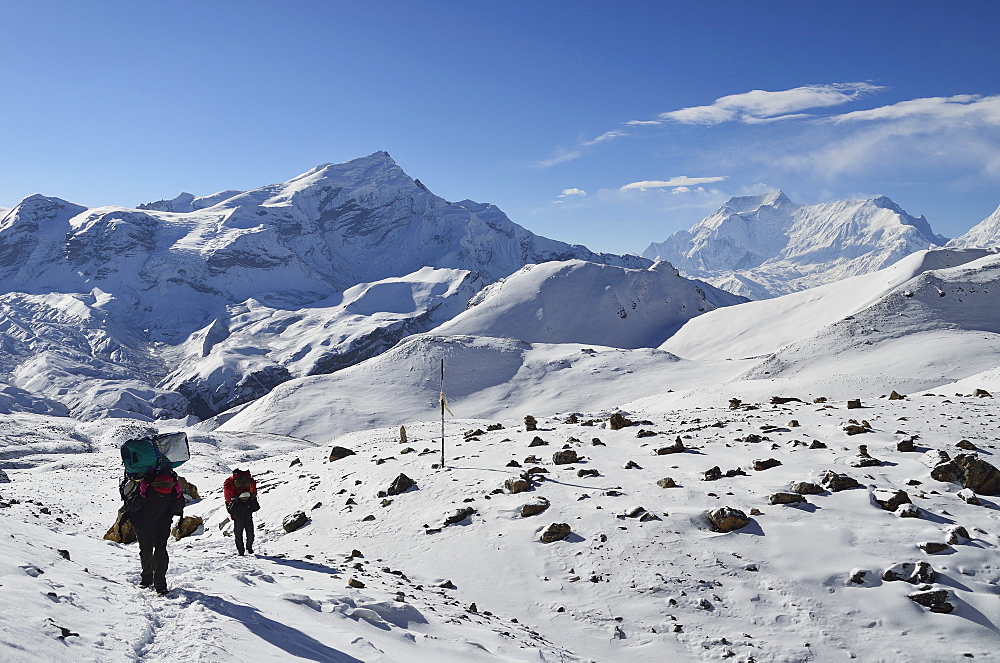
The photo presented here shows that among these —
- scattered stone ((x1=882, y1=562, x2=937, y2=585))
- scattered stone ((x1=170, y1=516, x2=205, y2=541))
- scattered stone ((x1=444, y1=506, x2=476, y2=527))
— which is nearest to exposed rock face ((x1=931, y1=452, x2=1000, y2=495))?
scattered stone ((x1=882, y1=562, x2=937, y2=585))

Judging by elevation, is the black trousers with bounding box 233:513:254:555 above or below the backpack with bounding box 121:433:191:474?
below

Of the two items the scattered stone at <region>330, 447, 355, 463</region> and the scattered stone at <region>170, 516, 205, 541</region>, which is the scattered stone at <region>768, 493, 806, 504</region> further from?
the scattered stone at <region>330, 447, 355, 463</region>

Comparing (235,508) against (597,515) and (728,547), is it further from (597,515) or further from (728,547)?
(728,547)

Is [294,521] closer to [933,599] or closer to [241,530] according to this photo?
[241,530]

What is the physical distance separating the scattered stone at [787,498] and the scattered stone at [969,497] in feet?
10.2

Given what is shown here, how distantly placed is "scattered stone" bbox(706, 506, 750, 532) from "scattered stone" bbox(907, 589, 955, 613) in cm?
309

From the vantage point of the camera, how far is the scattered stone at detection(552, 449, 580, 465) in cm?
1825

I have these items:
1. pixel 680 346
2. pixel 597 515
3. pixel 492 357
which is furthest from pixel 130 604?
pixel 680 346

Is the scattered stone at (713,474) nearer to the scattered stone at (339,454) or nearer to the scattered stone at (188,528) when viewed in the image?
the scattered stone at (188,528)

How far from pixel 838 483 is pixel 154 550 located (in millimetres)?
13818

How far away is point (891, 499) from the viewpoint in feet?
42.1

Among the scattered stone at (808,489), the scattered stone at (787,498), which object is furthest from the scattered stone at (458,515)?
the scattered stone at (808,489)

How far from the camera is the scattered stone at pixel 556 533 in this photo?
43.5ft

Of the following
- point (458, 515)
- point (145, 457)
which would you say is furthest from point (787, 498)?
point (145, 457)
